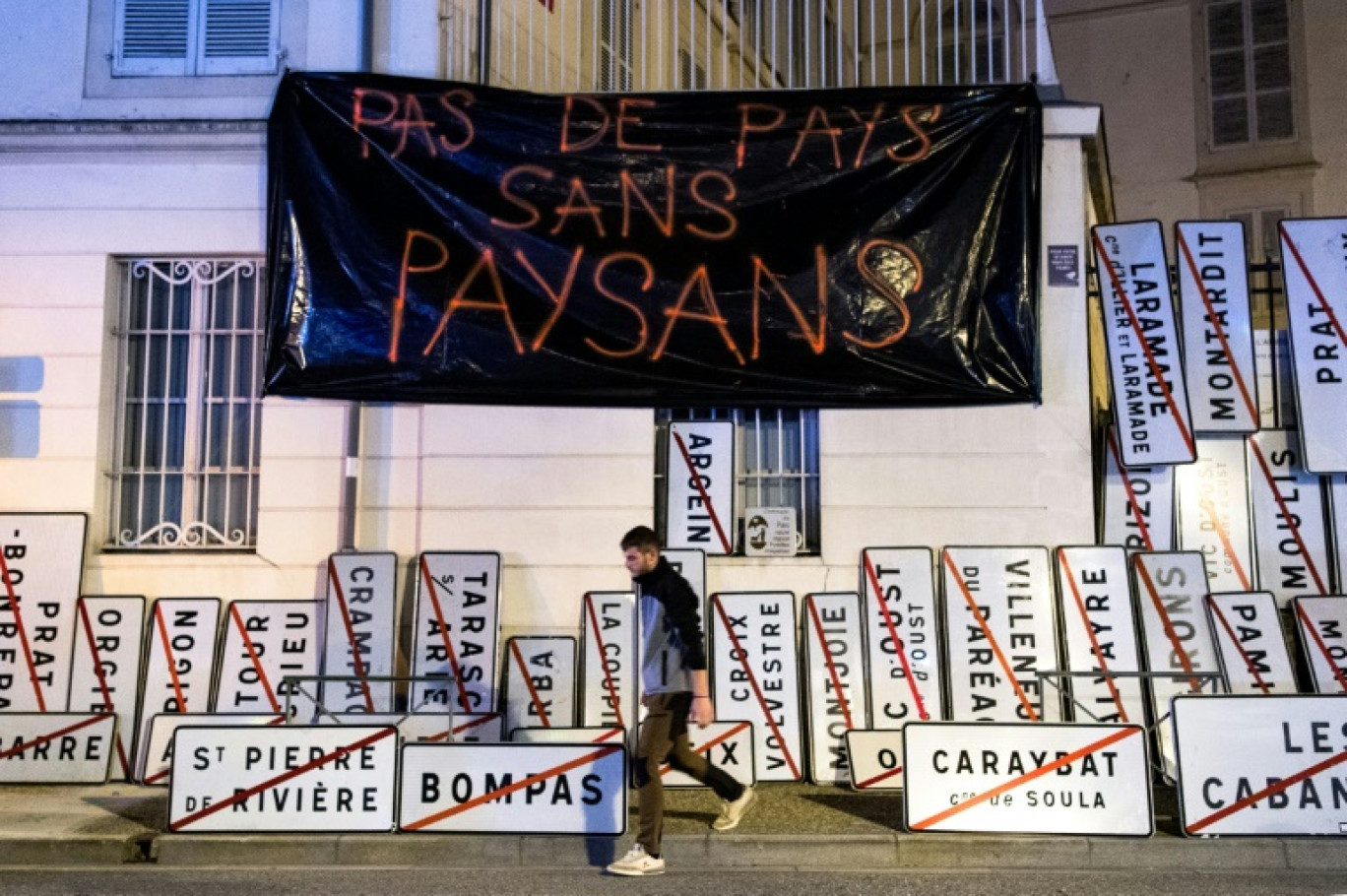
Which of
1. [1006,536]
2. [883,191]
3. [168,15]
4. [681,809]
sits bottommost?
[681,809]

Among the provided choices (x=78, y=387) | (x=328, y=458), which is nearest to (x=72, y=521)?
(x=78, y=387)

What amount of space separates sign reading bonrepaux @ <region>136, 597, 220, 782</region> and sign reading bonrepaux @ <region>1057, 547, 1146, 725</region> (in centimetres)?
581

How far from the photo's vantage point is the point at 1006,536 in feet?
31.7

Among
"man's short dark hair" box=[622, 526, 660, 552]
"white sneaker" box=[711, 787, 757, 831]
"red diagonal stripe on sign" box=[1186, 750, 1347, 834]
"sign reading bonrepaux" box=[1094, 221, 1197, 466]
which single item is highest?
"sign reading bonrepaux" box=[1094, 221, 1197, 466]

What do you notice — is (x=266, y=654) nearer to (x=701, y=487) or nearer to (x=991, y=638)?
(x=701, y=487)

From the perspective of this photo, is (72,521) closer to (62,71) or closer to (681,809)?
(62,71)

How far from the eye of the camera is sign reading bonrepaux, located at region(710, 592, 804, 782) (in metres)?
9.29

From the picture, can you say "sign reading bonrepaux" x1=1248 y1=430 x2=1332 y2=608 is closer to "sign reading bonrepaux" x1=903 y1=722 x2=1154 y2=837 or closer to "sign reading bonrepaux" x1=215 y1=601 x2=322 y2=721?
"sign reading bonrepaux" x1=903 y1=722 x2=1154 y2=837

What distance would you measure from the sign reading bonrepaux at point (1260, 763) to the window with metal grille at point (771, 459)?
11.1 feet

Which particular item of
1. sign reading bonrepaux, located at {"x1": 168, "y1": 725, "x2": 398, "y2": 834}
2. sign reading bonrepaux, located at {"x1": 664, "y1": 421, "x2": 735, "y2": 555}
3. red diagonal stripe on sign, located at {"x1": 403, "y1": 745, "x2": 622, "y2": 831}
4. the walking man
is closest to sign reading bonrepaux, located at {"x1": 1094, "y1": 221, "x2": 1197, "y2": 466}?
sign reading bonrepaux, located at {"x1": 664, "y1": 421, "x2": 735, "y2": 555}

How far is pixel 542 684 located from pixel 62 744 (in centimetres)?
319

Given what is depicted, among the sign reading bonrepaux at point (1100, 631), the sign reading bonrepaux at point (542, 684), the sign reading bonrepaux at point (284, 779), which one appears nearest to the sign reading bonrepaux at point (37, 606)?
the sign reading bonrepaux at point (284, 779)

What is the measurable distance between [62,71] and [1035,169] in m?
7.12

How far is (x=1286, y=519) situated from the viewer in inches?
384
